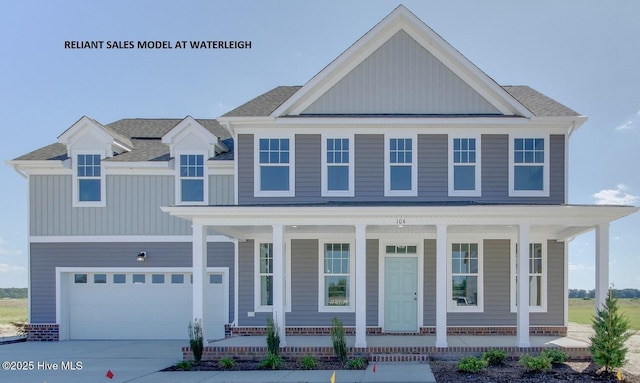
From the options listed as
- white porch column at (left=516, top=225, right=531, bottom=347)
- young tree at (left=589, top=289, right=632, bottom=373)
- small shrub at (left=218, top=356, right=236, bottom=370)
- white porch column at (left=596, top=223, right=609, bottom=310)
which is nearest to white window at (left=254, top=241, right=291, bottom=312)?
small shrub at (left=218, top=356, right=236, bottom=370)

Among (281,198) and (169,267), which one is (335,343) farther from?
(169,267)

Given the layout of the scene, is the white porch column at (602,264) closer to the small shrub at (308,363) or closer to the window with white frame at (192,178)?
the small shrub at (308,363)

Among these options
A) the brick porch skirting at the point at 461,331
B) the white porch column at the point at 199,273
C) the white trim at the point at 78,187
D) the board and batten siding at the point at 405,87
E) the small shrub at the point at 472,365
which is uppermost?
the board and batten siding at the point at 405,87

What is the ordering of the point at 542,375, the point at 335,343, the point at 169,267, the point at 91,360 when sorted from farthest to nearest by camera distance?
the point at 169,267, the point at 91,360, the point at 335,343, the point at 542,375

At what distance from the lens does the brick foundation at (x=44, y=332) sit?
51.7 feet

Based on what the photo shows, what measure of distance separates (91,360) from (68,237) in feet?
16.6

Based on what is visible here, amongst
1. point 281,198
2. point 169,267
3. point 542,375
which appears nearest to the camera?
point 542,375

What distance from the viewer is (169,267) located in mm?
15828

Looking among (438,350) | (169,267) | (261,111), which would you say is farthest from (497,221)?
(169,267)

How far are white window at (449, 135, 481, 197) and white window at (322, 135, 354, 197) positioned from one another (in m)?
2.86

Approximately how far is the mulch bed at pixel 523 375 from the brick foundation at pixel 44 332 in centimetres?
1178

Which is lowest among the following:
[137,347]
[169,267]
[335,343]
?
[137,347]

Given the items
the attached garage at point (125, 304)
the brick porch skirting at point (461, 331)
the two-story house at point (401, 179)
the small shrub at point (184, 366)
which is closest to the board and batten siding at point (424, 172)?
the two-story house at point (401, 179)

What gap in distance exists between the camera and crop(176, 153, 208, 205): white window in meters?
15.8
